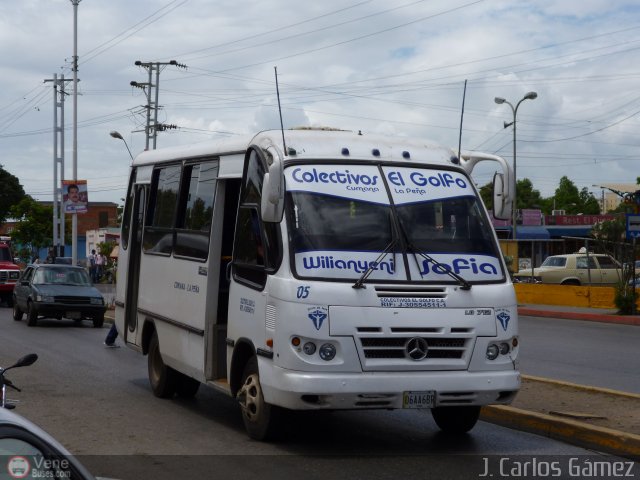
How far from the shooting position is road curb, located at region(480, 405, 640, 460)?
880 cm

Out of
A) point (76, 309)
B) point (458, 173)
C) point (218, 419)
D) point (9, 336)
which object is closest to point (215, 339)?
point (218, 419)

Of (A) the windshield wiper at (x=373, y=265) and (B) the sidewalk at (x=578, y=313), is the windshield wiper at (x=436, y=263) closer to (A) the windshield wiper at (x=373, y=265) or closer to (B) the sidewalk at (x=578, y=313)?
(A) the windshield wiper at (x=373, y=265)

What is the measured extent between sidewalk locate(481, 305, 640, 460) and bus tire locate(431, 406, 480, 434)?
67 centimetres

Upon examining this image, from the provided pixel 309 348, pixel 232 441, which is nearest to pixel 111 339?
pixel 232 441

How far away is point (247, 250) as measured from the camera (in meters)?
9.63

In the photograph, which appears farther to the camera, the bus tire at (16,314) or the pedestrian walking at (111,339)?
the bus tire at (16,314)

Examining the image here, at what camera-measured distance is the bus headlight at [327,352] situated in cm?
840

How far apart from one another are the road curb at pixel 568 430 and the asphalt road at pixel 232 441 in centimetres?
11

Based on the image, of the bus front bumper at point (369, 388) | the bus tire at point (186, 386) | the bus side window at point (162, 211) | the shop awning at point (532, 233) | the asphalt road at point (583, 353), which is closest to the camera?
the bus front bumper at point (369, 388)

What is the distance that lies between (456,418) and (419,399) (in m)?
1.48

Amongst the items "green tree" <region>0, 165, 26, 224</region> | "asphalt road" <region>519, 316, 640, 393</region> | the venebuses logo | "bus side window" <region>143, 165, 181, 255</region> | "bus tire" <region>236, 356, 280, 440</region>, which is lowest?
"asphalt road" <region>519, 316, 640, 393</region>

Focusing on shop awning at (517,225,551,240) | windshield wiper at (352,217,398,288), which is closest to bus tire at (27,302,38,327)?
windshield wiper at (352,217,398,288)

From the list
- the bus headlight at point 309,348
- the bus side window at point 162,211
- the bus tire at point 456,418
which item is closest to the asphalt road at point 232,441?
the bus tire at point 456,418

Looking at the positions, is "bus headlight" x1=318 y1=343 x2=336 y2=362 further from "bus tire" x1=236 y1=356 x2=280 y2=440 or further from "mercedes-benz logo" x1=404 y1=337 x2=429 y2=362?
"bus tire" x1=236 y1=356 x2=280 y2=440
